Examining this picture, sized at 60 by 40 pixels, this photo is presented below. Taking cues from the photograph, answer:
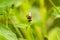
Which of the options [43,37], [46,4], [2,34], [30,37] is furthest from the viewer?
[46,4]

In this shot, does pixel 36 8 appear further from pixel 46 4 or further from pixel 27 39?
pixel 27 39

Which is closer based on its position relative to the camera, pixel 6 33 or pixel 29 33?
pixel 6 33

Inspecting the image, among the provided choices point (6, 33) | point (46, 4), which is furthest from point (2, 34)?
point (46, 4)

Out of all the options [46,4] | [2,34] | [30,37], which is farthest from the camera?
[46,4]

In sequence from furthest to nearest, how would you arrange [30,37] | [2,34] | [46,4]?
1. [46,4]
2. [30,37]
3. [2,34]

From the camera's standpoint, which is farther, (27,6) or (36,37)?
(27,6)

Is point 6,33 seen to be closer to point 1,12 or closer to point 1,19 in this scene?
point 1,12

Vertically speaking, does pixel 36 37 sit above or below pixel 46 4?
below

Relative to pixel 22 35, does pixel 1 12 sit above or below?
above

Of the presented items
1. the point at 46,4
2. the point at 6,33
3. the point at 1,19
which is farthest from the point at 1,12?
the point at 46,4
